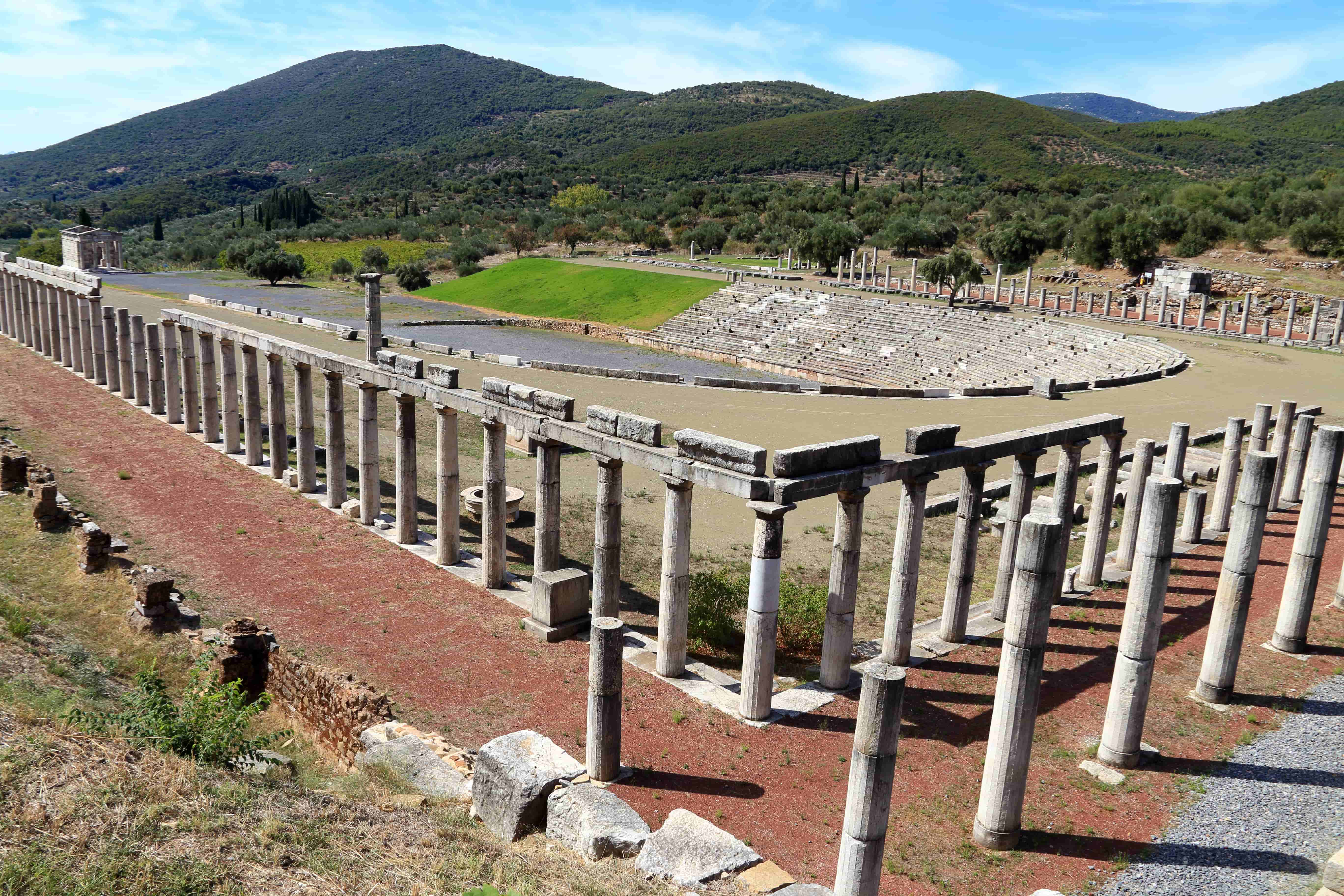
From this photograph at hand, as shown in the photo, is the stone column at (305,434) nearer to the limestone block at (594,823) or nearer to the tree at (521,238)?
the limestone block at (594,823)

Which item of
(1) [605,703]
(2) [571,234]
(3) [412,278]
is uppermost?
(2) [571,234]

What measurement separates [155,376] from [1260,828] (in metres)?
31.0

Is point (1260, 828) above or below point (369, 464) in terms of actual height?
below

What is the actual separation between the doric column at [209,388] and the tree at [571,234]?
73.0 meters

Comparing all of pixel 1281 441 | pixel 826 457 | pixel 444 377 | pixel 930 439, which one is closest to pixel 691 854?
pixel 826 457

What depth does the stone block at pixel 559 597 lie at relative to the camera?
15.5 m

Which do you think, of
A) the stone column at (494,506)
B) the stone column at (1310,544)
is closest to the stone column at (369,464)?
the stone column at (494,506)

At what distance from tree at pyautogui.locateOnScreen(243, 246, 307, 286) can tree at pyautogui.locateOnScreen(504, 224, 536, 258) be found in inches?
862

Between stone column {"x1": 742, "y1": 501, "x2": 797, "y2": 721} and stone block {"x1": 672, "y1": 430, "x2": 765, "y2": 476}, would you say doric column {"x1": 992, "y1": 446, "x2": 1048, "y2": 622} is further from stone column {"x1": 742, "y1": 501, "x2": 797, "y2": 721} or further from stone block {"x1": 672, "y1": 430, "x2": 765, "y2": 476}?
stone block {"x1": 672, "y1": 430, "x2": 765, "y2": 476}

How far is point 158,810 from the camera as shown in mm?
7602

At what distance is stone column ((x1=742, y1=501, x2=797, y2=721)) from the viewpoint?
40.3ft

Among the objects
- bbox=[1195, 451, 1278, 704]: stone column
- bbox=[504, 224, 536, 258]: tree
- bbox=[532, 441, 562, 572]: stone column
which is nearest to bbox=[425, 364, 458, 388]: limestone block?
bbox=[532, 441, 562, 572]: stone column

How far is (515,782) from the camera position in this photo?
945 cm

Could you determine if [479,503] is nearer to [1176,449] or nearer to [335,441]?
[335,441]
